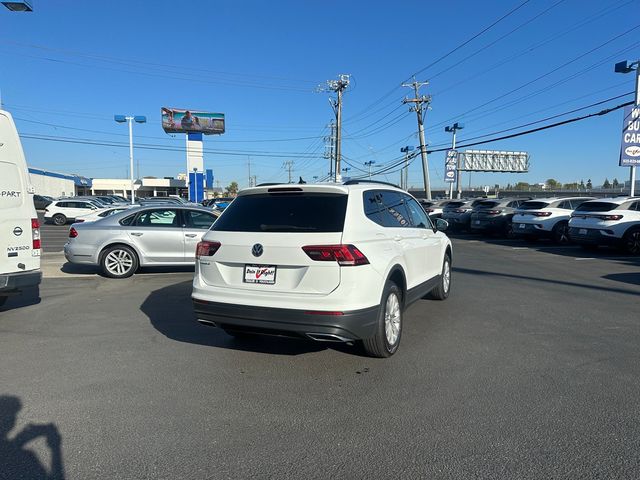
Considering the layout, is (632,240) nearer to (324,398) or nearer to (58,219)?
(324,398)

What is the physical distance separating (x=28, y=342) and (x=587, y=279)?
31.5 ft

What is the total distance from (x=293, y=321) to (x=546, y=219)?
555 inches

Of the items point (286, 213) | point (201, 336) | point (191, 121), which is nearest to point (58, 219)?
point (201, 336)

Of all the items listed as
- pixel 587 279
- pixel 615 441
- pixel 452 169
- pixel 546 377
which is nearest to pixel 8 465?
pixel 615 441

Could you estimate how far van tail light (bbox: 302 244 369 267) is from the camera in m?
3.90

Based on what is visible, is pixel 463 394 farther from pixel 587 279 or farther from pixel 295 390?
pixel 587 279

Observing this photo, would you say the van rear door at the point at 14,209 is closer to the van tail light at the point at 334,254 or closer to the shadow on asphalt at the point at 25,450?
the shadow on asphalt at the point at 25,450

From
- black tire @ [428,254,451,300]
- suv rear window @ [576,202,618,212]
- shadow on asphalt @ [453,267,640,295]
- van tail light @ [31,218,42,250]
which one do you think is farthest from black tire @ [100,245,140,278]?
suv rear window @ [576,202,618,212]

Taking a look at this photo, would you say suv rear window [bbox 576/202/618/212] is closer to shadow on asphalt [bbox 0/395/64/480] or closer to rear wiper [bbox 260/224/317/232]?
rear wiper [bbox 260/224/317/232]

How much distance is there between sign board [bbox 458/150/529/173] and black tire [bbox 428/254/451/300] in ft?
177

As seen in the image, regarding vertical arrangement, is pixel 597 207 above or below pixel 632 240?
above

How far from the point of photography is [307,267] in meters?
3.95

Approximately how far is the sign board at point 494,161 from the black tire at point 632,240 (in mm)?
47029

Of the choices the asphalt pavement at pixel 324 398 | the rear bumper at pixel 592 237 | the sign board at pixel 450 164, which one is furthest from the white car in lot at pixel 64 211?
the sign board at pixel 450 164
